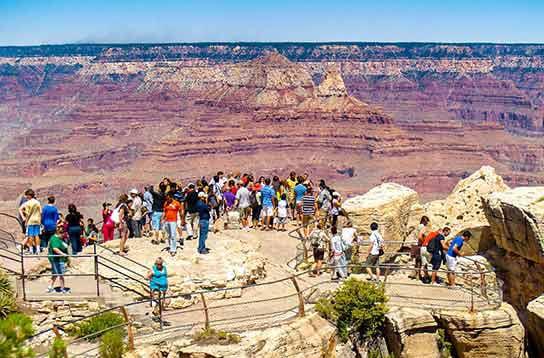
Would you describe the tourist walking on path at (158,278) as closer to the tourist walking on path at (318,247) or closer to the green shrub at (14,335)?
the tourist walking on path at (318,247)

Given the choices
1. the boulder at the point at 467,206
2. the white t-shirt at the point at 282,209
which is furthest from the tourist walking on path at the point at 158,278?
the boulder at the point at 467,206

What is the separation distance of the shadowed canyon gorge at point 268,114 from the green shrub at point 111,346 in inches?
3529

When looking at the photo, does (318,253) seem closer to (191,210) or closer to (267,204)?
(191,210)

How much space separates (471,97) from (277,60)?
4979 cm

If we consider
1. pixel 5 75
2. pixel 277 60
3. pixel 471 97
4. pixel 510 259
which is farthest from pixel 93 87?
pixel 510 259

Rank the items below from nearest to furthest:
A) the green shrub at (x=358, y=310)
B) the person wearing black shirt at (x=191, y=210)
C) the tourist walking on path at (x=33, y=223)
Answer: the green shrub at (x=358, y=310) < the tourist walking on path at (x=33, y=223) < the person wearing black shirt at (x=191, y=210)

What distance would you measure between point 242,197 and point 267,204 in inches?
23.3

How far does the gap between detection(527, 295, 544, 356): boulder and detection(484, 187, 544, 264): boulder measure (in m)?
1.57

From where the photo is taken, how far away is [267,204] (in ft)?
61.1

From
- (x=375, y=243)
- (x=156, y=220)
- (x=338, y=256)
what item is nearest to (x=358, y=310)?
(x=338, y=256)

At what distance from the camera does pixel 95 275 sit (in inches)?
470

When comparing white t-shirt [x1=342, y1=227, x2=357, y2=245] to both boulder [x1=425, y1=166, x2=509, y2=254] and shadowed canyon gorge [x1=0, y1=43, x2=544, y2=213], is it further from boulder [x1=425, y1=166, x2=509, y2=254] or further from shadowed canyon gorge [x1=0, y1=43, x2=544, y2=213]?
shadowed canyon gorge [x1=0, y1=43, x2=544, y2=213]

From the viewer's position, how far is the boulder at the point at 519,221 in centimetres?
1371

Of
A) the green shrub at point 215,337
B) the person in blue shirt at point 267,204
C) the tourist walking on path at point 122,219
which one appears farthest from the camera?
the person in blue shirt at point 267,204
